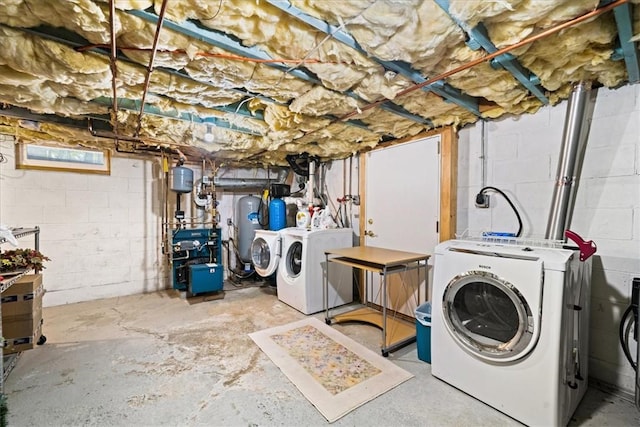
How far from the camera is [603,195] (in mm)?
2041

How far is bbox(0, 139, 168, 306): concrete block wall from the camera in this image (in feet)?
11.5

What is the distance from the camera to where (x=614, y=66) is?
5.84 ft

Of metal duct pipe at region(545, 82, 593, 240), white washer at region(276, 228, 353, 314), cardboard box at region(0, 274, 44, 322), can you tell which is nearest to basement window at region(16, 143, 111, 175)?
cardboard box at region(0, 274, 44, 322)

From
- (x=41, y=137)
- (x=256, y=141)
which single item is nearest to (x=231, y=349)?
(x=256, y=141)

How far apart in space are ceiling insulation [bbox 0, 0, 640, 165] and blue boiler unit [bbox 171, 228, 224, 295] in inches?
73.4

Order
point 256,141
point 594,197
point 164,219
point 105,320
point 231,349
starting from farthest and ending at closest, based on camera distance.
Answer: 1. point 164,219
2. point 256,141
3. point 105,320
4. point 231,349
5. point 594,197

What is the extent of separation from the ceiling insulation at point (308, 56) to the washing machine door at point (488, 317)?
4.42 ft

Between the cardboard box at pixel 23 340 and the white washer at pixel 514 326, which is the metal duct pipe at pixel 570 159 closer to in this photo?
the white washer at pixel 514 326

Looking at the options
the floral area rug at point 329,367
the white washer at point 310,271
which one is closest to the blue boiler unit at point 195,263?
the white washer at point 310,271

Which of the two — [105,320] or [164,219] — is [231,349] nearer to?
[105,320]

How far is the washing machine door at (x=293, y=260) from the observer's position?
377 cm

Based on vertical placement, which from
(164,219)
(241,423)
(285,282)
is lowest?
(241,423)

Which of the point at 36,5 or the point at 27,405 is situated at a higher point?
the point at 36,5

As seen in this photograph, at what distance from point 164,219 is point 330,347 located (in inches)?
129
